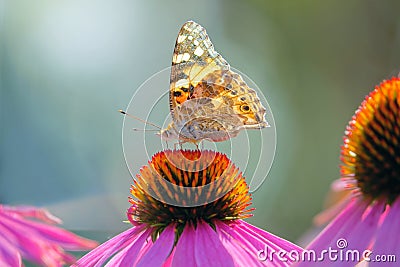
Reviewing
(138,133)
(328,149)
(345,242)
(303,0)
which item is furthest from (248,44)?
(345,242)

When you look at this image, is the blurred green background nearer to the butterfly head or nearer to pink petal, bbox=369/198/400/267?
the butterfly head

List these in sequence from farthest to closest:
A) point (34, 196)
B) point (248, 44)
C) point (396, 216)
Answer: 1. point (248, 44)
2. point (34, 196)
3. point (396, 216)

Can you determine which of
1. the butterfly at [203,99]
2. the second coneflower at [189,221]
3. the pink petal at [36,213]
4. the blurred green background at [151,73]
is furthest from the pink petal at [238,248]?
the blurred green background at [151,73]

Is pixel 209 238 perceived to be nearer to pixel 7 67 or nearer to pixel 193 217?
pixel 193 217

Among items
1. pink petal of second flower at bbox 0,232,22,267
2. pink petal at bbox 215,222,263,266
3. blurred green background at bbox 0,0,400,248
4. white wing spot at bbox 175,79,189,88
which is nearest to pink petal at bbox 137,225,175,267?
pink petal at bbox 215,222,263,266

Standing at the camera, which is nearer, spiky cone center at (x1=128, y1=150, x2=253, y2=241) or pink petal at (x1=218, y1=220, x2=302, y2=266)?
pink petal at (x1=218, y1=220, x2=302, y2=266)

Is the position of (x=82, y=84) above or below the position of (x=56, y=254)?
above

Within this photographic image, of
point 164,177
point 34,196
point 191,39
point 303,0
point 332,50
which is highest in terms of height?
point 303,0
